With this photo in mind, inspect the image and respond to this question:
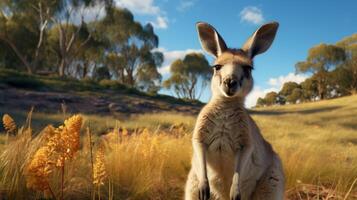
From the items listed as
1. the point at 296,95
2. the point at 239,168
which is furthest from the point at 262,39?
the point at 296,95

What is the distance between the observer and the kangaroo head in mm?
2951

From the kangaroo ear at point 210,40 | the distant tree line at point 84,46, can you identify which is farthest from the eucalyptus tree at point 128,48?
the kangaroo ear at point 210,40

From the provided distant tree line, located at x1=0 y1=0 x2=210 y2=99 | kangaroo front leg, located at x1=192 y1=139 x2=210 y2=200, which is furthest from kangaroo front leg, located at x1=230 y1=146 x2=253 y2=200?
distant tree line, located at x1=0 y1=0 x2=210 y2=99

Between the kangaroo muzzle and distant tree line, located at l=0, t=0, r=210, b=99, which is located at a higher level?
distant tree line, located at l=0, t=0, r=210, b=99

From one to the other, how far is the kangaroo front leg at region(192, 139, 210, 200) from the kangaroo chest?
2.6 inches

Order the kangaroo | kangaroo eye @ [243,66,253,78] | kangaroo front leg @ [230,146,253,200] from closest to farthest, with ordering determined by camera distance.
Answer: kangaroo front leg @ [230,146,253,200] < the kangaroo < kangaroo eye @ [243,66,253,78]

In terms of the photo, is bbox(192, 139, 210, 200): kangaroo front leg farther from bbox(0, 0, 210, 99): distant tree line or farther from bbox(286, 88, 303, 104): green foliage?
bbox(286, 88, 303, 104): green foliage

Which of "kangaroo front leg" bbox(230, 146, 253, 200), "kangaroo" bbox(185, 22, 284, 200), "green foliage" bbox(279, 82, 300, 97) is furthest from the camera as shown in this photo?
"green foliage" bbox(279, 82, 300, 97)

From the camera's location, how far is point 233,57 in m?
3.08

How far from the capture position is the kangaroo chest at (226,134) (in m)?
2.91

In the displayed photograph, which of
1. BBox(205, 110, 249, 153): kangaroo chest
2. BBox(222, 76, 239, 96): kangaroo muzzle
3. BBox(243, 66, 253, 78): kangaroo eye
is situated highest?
BBox(243, 66, 253, 78): kangaroo eye

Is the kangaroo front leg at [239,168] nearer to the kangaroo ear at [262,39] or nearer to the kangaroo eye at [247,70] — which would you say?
the kangaroo eye at [247,70]

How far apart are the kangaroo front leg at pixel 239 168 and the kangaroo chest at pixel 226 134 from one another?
0.20 ft

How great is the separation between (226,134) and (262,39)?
856mm
